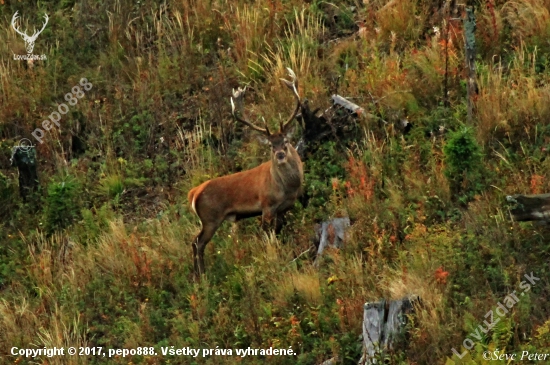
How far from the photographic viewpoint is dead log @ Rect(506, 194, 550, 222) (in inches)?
443

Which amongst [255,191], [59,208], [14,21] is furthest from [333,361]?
[14,21]

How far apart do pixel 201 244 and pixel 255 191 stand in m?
0.82

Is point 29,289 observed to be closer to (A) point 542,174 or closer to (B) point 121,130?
(B) point 121,130

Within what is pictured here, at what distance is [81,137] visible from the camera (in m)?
16.5

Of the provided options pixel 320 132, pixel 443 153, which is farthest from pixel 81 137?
pixel 443 153

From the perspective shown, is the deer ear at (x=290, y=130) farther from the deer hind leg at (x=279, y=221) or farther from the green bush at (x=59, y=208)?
the green bush at (x=59, y=208)

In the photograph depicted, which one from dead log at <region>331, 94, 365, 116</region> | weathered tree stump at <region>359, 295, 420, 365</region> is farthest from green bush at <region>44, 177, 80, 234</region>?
weathered tree stump at <region>359, 295, 420, 365</region>

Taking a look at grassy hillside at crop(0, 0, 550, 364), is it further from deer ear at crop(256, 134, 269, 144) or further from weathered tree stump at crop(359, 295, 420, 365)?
deer ear at crop(256, 134, 269, 144)

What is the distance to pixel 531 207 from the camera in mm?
11273

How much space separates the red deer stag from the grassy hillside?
0.18 meters

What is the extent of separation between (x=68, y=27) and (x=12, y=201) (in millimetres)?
3304

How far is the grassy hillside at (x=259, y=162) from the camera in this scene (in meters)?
11.7

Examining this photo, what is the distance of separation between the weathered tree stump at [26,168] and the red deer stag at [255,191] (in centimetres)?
261

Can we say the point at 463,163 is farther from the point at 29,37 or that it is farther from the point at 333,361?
the point at 29,37
